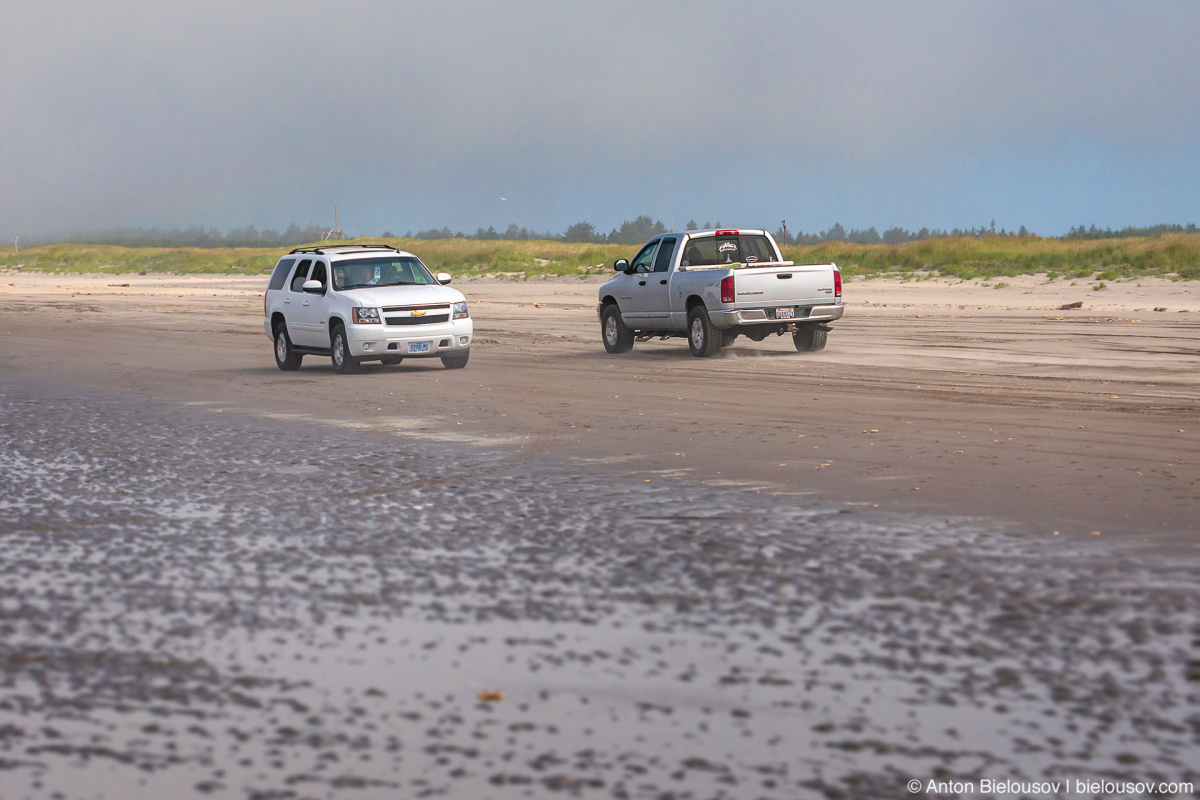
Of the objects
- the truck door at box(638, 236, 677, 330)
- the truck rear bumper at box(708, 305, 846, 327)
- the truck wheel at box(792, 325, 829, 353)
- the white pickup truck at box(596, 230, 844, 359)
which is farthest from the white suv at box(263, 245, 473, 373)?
the truck wheel at box(792, 325, 829, 353)

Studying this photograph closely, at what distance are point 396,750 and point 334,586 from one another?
7.89 ft

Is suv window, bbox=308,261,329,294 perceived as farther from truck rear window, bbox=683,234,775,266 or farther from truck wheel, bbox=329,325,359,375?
truck rear window, bbox=683,234,775,266

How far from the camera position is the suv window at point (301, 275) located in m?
22.1

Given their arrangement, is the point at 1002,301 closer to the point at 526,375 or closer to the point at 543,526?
the point at 526,375

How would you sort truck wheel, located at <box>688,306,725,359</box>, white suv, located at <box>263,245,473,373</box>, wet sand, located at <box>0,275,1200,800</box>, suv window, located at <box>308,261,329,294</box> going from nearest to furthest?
wet sand, located at <box>0,275,1200,800</box> → white suv, located at <box>263,245,473,373</box> → suv window, located at <box>308,261,329,294</box> → truck wheel, located at <box>688,306,725,359</box>

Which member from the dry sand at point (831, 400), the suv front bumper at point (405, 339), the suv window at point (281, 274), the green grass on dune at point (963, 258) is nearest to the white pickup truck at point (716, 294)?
the dry sand at point (831, 400)

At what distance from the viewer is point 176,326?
34406 mm

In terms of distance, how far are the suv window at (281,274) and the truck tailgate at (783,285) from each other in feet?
23.0

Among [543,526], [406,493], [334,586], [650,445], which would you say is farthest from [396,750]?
[650,445]

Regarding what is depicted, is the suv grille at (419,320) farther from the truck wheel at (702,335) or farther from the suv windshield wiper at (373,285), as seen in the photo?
the truck wheel at (702,335)

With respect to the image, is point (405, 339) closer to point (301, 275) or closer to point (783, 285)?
point (301, 275)

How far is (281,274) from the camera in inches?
902

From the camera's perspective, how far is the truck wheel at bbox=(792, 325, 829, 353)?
2330 cm

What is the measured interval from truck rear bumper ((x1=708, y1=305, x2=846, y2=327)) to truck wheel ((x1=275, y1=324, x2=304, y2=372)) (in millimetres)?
6324
